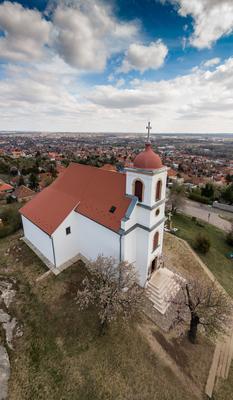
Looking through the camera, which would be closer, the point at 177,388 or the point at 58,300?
the point at 177,388

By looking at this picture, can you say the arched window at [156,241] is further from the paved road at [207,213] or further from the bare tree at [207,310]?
the paved road at [207,213]

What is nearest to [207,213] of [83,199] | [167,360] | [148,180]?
[83,199]

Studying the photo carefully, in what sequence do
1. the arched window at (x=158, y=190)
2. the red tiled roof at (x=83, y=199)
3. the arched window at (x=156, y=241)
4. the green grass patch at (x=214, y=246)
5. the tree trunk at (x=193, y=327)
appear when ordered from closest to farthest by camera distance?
the tree trunk at (x=193, y=327), the arched window at (x=158, y=190), the red tiled roof at (x=83, y=199), the arched window at (x=156, y=241), the green grass patch at (x=214, y=246)

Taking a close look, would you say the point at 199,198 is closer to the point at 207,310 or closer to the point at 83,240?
the point at 83,240

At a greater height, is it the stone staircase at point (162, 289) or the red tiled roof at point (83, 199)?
the red tiled roof at point (83, 199)

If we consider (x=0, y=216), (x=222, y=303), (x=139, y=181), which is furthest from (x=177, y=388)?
(x=0, y=216)

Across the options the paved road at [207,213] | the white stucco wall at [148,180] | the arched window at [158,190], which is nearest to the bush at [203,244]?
the arched window at [158,190]

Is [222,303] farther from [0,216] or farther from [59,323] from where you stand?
[0,216]
